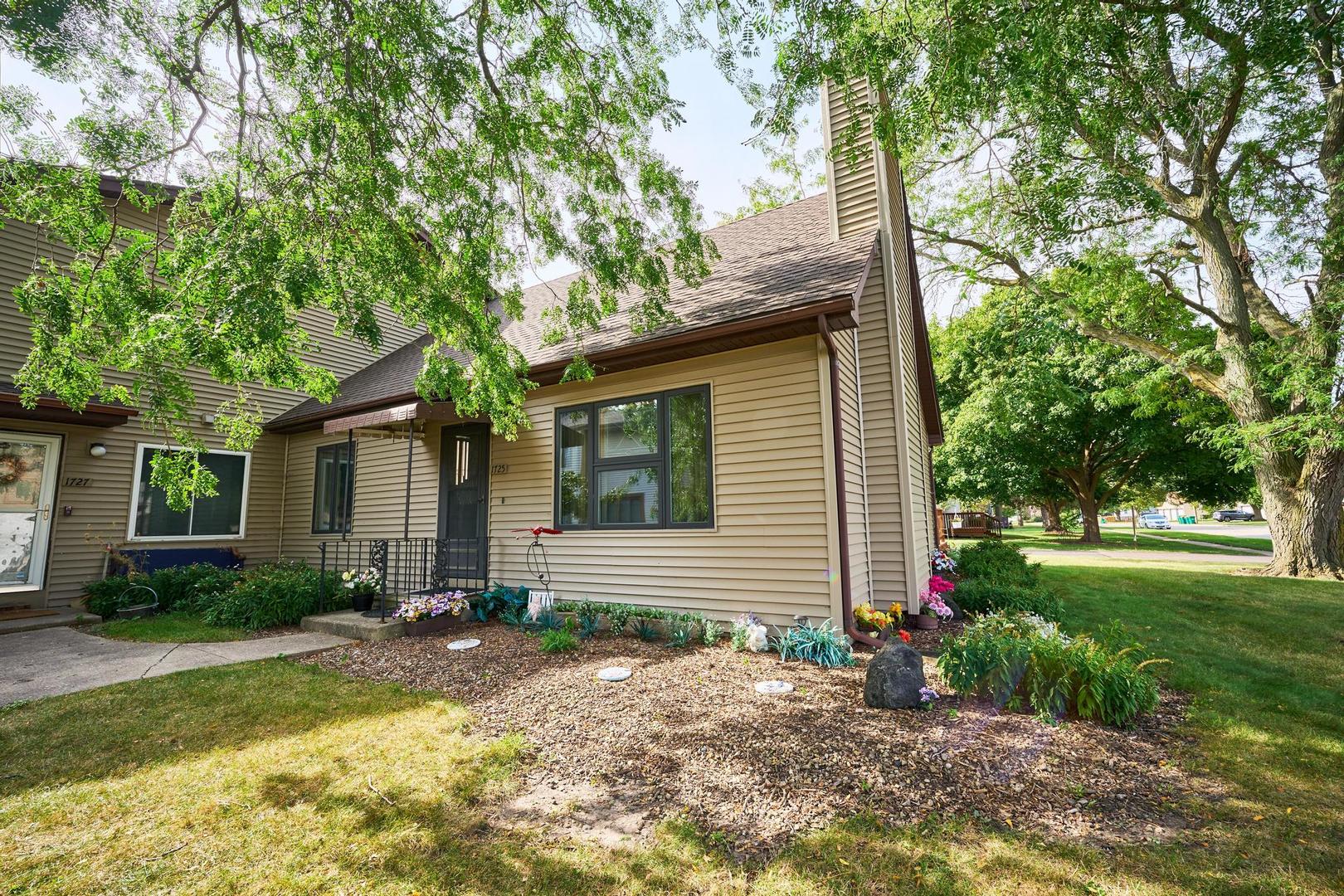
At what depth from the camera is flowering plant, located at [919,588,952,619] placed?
6.57m

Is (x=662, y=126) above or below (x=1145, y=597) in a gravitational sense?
above

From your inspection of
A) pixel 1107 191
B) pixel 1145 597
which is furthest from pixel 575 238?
pixel 1145 597

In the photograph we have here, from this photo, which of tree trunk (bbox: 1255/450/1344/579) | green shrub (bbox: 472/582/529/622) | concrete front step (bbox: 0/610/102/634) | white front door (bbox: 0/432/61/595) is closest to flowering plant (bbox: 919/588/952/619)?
green shrub (bbox: 472/582/529/622)

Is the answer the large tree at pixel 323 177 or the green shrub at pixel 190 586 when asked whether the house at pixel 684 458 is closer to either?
the large tree at pixel 323 177

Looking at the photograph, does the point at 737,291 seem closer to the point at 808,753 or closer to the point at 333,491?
the point at 808,753

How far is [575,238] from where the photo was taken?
6199mm

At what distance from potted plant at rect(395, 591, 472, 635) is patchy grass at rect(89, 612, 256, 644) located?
6.26 feet

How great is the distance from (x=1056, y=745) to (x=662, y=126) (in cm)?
623

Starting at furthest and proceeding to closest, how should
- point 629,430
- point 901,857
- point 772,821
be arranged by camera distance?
1. point 629,430
2. point 772,821
3. point 901,857

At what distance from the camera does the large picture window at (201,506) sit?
8758 mm

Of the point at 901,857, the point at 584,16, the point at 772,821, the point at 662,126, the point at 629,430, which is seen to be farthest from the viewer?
the point at 629,430

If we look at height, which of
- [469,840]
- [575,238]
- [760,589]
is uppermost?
[575,238]

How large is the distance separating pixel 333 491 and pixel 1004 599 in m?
10.4

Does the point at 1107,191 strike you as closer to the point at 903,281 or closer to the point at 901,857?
the point at 903,281
